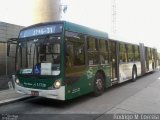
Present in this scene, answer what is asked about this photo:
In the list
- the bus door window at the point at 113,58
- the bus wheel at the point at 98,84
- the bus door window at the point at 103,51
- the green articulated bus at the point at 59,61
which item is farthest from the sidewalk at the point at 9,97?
the bus door window at the point at 113,58

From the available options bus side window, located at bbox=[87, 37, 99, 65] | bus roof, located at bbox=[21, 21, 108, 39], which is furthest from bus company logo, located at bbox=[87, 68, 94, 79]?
bus roof, located at bbox=[21, 21, 108, 39]

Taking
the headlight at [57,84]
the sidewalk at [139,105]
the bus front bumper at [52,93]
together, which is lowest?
the sidewalk at [139,105]

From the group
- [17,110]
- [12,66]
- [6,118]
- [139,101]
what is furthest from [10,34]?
[139,101]

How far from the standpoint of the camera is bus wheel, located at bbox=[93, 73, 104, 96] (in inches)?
377

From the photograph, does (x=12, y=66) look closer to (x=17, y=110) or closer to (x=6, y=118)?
(x=17, y=110)

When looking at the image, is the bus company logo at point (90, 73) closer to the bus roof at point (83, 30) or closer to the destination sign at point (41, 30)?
the bus roof at point (83, 30)

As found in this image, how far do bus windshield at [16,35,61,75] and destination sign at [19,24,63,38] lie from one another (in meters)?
0.18

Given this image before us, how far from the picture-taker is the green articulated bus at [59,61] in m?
7.43

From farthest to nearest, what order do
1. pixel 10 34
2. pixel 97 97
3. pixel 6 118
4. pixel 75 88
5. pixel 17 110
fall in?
1. pixel 10 34
2. pixel 97 97
3. pixel 75 88
4. pixel 17 110
5. pixel 6 118

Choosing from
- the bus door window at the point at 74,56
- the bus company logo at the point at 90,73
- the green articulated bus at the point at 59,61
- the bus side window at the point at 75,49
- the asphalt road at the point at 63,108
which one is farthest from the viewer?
the bus company logo at the point at 90,73

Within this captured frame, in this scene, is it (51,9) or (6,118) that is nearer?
(6,118)

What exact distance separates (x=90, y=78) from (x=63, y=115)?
8.19 feet

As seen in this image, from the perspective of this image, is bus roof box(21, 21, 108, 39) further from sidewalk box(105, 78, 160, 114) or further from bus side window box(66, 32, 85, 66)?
sidewalk box(105, 78, 160, 114)

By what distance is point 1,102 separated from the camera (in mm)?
8039
